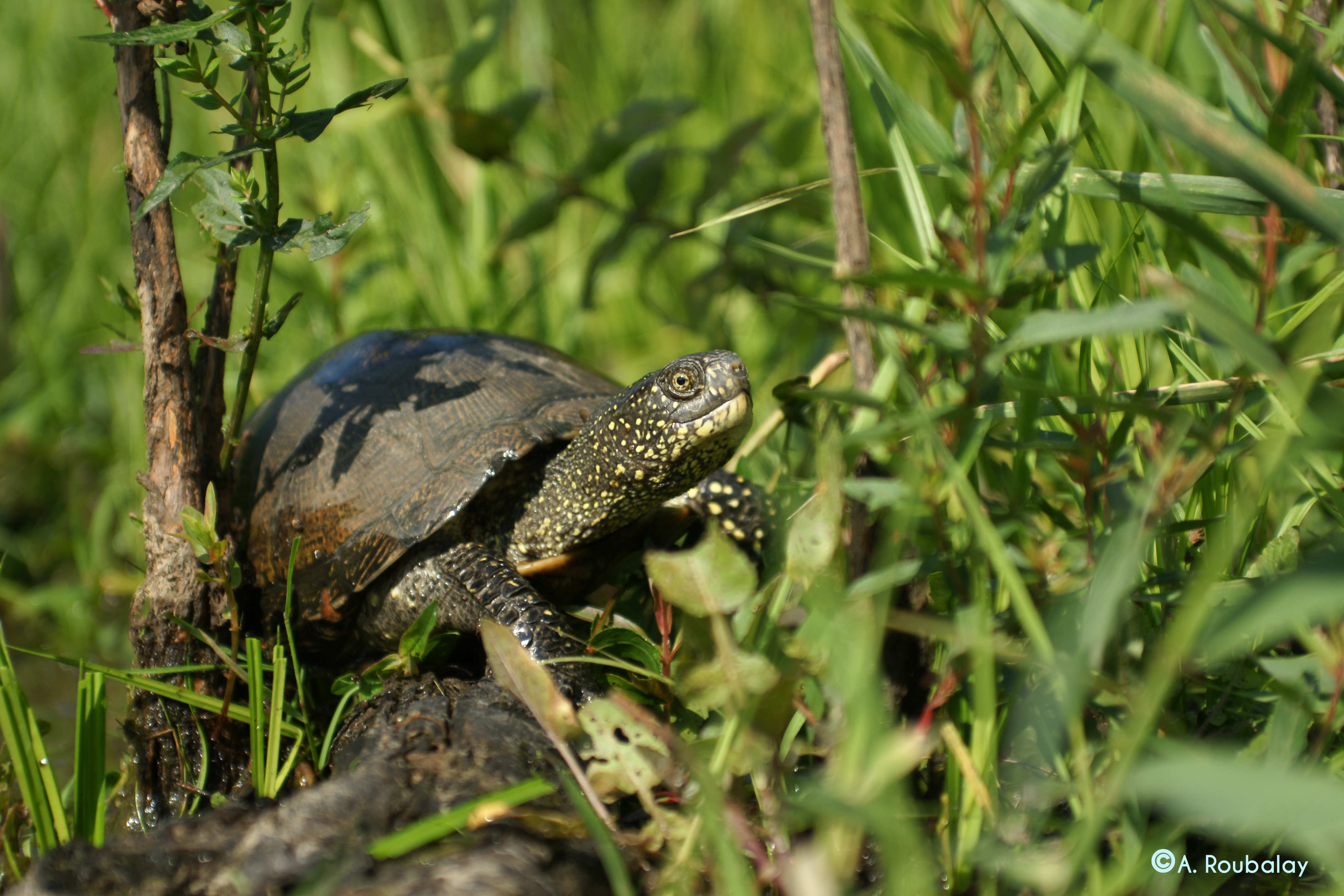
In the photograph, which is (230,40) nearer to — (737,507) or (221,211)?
(221,211)

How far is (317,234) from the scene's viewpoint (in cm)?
146

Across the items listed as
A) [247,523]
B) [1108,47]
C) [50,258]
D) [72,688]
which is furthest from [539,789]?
[50,258]

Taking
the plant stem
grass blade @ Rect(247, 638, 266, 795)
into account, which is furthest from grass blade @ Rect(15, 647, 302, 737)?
the plant stem

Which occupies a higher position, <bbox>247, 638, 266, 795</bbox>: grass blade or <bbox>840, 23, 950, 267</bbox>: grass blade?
<bbox>840, 23, 950, 267</bbox>: grass blade

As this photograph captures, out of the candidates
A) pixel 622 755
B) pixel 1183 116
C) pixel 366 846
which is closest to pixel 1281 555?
pixel 1183 116

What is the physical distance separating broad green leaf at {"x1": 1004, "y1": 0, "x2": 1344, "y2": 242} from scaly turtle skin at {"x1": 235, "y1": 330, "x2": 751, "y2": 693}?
2.82 ft

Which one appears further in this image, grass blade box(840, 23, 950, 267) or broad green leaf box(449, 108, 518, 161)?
broad green leaf box(449, 108, 518, 161)

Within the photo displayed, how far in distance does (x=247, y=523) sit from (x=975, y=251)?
5.75ft

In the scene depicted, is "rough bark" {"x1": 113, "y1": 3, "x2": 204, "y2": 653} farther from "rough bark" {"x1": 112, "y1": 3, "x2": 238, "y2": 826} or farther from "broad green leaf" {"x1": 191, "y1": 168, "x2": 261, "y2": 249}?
"broad green leaf" {"x1": 191, "y1": 168, "x2": 261, "y2": 249}

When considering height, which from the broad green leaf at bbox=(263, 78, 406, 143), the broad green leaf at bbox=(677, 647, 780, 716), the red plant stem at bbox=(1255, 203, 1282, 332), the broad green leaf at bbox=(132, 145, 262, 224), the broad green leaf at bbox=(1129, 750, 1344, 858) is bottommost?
the broad green leaf at bbox=(677, 647, 780, 716)

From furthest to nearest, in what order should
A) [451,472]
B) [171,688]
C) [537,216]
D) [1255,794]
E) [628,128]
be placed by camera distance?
[537,216]
[628,128]
[451,472]
[171,688]
[1255,794]

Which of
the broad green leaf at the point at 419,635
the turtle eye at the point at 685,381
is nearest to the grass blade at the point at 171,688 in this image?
the broad green leaf at the point at 419,635

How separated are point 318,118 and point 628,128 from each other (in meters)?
1.38

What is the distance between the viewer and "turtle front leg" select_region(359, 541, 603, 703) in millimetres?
1673
